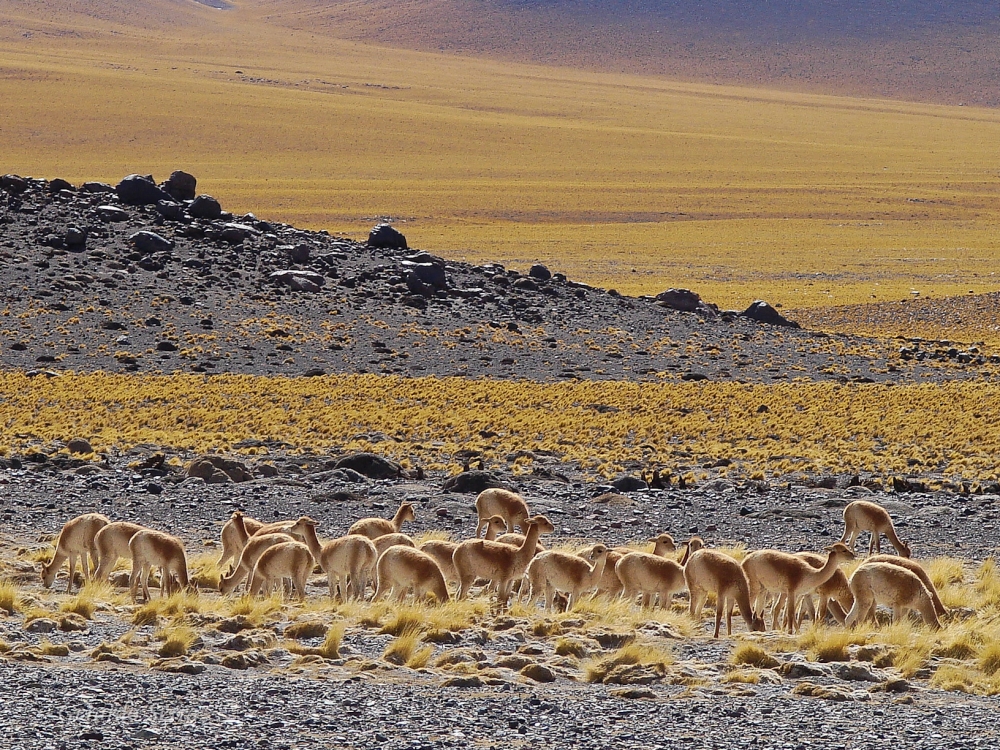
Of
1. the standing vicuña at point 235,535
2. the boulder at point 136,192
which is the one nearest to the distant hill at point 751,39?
the boulder at point 136,192

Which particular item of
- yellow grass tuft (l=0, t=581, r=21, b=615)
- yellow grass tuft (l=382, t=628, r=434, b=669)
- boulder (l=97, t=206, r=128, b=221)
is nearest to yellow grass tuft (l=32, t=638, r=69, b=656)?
yellow grass tuft (l=0, t=581, r=21, b=615)

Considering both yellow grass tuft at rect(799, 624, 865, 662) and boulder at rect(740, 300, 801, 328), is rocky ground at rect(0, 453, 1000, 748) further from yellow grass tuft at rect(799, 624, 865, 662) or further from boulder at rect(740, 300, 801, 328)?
boulder at rect(740, 300, 801, 328)

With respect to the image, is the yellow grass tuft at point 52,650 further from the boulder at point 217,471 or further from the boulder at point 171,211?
the boulder at point 171,211

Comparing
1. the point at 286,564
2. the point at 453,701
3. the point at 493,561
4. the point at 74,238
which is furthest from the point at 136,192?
the point at 453,701

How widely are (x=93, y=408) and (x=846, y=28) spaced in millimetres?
176507

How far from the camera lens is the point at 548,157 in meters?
108

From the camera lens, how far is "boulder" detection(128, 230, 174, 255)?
38969 millimetres

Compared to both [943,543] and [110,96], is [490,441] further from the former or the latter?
[110,96]

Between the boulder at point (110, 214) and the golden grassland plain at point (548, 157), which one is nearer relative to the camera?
the boulder at point (110, 214)

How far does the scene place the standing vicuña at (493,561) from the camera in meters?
11.9

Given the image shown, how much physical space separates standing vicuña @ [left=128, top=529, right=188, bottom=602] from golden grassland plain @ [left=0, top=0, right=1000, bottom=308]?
142ft

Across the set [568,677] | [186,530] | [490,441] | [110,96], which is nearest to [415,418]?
[490,441]

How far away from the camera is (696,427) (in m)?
24.9

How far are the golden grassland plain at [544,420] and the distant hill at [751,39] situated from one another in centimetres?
15030
